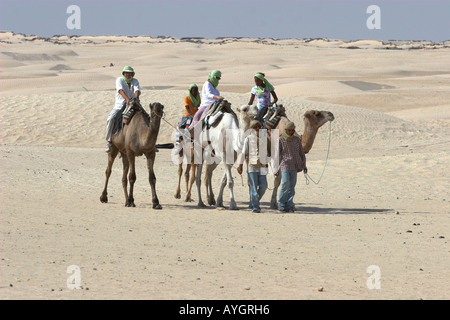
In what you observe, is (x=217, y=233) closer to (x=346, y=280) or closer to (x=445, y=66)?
(x=346, y=280)

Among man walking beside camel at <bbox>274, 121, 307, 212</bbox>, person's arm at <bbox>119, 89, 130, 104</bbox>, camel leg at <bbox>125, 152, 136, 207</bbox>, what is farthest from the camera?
person's arm at <bbox>119, 89, 130, 104</bbox>

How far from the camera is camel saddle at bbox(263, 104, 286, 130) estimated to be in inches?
529

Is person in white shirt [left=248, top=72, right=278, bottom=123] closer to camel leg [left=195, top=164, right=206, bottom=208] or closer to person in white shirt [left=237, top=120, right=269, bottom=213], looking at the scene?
person in white shirt [left=237, top=120, right=269, bottom=213]

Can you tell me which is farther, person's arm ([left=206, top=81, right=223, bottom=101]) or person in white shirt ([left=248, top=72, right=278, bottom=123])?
person's arm ([left=206, top=81, right=223, bottom=101])

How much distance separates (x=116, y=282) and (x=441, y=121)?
27.1 m

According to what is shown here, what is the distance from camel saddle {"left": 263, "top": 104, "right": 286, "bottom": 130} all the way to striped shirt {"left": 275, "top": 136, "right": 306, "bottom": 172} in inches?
14.8

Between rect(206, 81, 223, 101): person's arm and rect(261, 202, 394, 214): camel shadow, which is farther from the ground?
rect(206, 81, 223, 101): person's arm

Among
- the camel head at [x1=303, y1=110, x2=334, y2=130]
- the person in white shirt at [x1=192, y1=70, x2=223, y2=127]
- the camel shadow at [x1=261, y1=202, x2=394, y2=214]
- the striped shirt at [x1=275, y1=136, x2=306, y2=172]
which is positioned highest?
the person in white shirt at [x1=192, y1=70, x2=223, y2=127]

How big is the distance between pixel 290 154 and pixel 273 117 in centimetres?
79

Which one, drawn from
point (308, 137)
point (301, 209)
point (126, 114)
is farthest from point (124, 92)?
point (301, 209)

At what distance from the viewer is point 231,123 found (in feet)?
43.5

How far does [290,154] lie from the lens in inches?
514

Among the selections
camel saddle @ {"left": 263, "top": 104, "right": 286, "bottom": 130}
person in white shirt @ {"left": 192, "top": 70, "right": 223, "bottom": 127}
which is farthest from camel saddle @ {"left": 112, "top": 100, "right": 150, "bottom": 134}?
camel saddle @ {"left": 263, "top": 104, "right": 286, "bottom": 130}

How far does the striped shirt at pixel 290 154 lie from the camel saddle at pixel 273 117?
0.37 m
